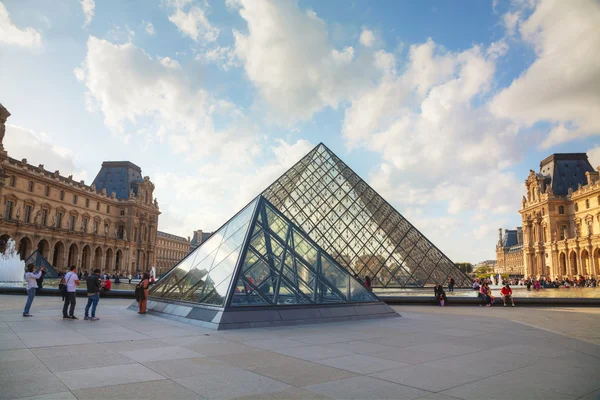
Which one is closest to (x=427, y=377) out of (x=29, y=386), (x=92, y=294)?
(x=29, y=386)

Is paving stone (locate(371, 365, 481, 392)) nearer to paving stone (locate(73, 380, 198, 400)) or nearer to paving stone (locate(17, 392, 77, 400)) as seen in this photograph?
paving stone (locate(73, 380, 198, 400))

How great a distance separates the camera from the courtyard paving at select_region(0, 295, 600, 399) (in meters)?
3.56

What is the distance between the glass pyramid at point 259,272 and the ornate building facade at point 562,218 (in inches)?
2146

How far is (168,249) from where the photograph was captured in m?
105

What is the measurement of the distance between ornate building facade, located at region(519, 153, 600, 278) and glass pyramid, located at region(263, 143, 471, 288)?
4039cm

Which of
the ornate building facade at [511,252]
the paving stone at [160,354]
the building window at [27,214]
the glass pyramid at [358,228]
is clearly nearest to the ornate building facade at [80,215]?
the building window at [27,214]

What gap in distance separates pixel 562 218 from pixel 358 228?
171ft

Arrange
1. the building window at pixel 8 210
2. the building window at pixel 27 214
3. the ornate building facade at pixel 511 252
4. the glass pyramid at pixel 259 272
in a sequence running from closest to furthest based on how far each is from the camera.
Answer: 1. the glass pyramid at pixel 259 272
2. the building window at pixel 8 210
3. the building window at pixel 27 214
4. the ornate building facade at pixel 511 252

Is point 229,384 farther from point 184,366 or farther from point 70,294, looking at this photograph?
point 70,294

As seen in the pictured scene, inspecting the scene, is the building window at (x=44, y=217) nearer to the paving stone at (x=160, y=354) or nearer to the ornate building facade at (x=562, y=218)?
the paving stone at (x=160, y=354)

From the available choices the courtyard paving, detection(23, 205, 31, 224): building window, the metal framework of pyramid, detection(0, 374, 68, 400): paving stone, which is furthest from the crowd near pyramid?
detection(23, 205, 31, 224): building window

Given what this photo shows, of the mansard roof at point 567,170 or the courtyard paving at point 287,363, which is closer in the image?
the courtyard paving at point 287,363

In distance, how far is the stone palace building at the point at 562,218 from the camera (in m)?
53.5

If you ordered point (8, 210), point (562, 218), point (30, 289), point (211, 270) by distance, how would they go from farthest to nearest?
point (562, 218)
point (8, 210)
point (211, 270)
point (30, 289)
